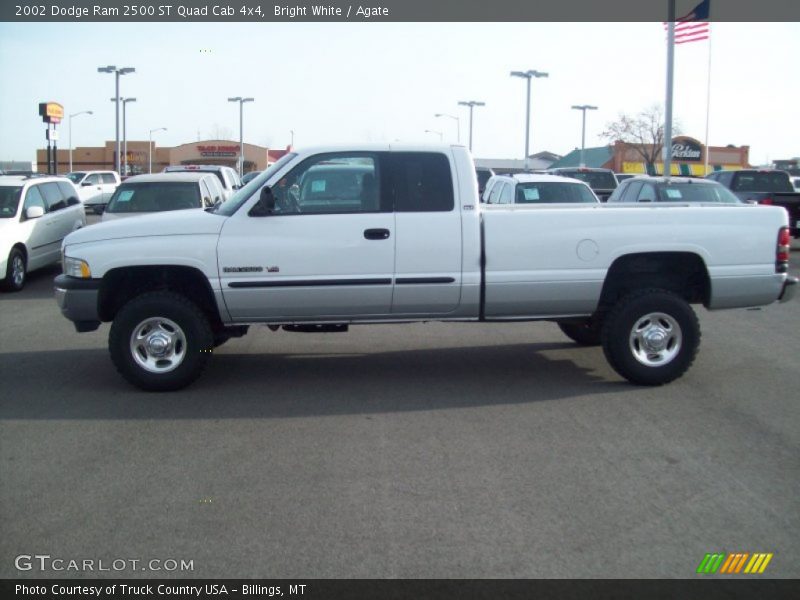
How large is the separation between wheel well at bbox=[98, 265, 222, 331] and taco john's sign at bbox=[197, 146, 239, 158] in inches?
2755

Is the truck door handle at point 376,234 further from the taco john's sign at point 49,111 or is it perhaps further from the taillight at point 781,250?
the taco john's sign at point 49,111

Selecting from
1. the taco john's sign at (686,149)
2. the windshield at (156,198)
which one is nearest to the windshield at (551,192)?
the windshield at (156,198)

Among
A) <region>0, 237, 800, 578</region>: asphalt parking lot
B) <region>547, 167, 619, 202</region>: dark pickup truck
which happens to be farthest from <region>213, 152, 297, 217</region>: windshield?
<region>547, 167, 619, 202</region>: dark pickup truck

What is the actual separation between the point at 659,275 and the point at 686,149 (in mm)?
49282

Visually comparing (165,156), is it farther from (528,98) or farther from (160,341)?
(160,341)

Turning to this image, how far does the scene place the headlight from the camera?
7482 millimetres

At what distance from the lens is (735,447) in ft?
20.0

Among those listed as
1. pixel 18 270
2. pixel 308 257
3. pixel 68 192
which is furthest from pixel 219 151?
pixel 308 257

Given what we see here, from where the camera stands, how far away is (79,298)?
7.49m

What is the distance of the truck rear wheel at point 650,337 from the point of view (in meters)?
7.75

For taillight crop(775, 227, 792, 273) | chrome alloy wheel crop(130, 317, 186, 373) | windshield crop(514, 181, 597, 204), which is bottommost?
chrome alloy wheel crop(130, 317, 186, 373)

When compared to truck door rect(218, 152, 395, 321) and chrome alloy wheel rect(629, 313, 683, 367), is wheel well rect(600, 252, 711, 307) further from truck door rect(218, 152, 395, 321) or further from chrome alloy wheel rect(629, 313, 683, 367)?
truck door rect(218, 152, 395, 321)

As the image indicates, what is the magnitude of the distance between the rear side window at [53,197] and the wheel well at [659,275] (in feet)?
36.2
